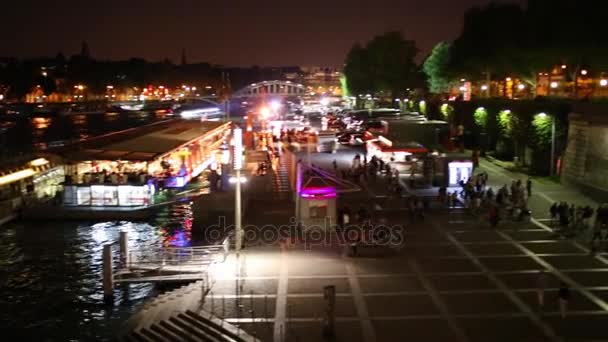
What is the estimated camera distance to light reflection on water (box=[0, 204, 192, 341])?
24.9 m

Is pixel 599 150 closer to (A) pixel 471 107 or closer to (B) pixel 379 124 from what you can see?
(A) pixel 471 107

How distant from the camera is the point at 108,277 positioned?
1020 inches

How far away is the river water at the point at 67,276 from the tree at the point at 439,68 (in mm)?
57076

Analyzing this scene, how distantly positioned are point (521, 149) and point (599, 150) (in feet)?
41.1

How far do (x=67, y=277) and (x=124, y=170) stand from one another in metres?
15.6

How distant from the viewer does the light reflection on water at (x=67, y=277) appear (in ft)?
81.6

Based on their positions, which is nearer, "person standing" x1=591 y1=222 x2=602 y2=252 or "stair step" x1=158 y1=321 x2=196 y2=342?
"stair step" x1=158 y1=321 x2=196 y2=342

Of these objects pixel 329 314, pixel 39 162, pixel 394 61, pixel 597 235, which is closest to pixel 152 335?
pixel 329 314

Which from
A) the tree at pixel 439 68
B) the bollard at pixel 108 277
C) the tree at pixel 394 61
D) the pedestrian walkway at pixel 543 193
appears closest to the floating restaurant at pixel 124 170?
the bollard at pixel 108 277

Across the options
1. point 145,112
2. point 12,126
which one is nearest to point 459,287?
point 12,126

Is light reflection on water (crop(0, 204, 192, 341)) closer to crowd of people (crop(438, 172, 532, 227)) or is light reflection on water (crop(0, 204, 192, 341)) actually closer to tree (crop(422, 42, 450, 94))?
crowd of people (crop(438, 172, 532, 227))

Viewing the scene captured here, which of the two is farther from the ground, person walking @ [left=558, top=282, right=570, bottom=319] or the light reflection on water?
person walking @ [left=558, top=282, right=570, bottom=319]

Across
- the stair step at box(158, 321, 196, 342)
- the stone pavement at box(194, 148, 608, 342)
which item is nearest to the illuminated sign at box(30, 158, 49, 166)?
the stone pavement at box(194, 148, 608, 342)

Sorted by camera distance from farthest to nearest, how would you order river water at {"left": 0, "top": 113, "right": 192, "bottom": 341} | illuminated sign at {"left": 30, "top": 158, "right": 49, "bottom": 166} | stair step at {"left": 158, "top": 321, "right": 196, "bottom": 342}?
illuminated sign at {"left": 30, "top": 158, "right": 49, "bottom": 166} → river water at {"left": 0, "top": 113, "right": 192, "bottom": 341} → stair step at {"left": 158, "top": 321, "right": 196, "bottom": 342}
